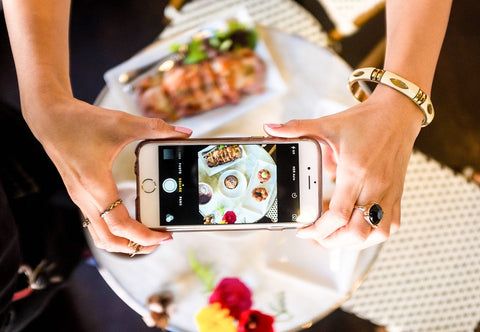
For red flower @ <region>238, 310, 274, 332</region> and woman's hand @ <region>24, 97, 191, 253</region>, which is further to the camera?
red flower @ <region>238, 310, 274, 332</region>

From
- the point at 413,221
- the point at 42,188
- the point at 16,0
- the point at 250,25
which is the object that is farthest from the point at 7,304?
the point at 413,221

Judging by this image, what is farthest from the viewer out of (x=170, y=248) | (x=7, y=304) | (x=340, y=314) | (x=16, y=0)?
(x=340, y=314)

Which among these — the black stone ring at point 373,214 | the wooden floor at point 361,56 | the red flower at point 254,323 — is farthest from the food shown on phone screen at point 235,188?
the wooden floor at point 361,56

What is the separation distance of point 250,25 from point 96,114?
54 centimetres

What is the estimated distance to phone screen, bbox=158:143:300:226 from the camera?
28.2 inches

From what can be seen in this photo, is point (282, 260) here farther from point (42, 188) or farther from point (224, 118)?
point (42, 188)

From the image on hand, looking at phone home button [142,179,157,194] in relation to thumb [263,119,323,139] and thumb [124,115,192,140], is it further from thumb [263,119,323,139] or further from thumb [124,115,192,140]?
thumb [263,119,323,139]

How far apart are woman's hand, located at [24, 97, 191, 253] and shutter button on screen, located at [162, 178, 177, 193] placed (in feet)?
0.29

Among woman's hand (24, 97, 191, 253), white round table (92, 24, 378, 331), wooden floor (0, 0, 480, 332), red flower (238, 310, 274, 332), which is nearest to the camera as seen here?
woman's hand (24, 97, 191, 253)

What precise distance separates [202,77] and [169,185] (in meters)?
0.42

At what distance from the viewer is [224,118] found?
3.26 feet

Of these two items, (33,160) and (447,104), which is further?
(447,104)

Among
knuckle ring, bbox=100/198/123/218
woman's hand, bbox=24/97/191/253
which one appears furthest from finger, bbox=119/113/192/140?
knuckle ring, bbox=100/198/123/218

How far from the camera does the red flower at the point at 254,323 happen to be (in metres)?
0.81
